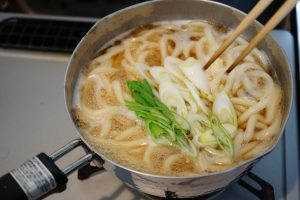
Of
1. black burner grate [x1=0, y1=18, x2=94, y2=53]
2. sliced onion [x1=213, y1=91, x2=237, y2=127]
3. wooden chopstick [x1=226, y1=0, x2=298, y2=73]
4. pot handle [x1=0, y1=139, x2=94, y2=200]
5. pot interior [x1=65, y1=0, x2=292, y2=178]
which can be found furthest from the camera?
black burner grate [x1=0, y1=18, x2=94, y2=53]

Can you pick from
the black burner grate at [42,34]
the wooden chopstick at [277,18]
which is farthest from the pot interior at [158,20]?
the black burner grate at [42,34]

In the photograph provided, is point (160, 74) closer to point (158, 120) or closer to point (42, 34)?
point (158, 120)

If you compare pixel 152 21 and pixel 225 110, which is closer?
pixel 225 110

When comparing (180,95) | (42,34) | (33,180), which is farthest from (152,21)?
(33,180)

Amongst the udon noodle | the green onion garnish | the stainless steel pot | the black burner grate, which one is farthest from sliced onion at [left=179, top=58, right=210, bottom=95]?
the black burner grate

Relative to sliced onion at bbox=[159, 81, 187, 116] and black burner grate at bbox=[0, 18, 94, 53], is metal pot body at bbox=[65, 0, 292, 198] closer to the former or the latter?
sliced onion at bbox=[159, 81, 187, 116]

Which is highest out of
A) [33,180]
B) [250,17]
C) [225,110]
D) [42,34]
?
[250,17]

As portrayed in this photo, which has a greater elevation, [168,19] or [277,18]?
[277,18]

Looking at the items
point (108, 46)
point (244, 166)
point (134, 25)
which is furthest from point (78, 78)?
point (244, 166)
